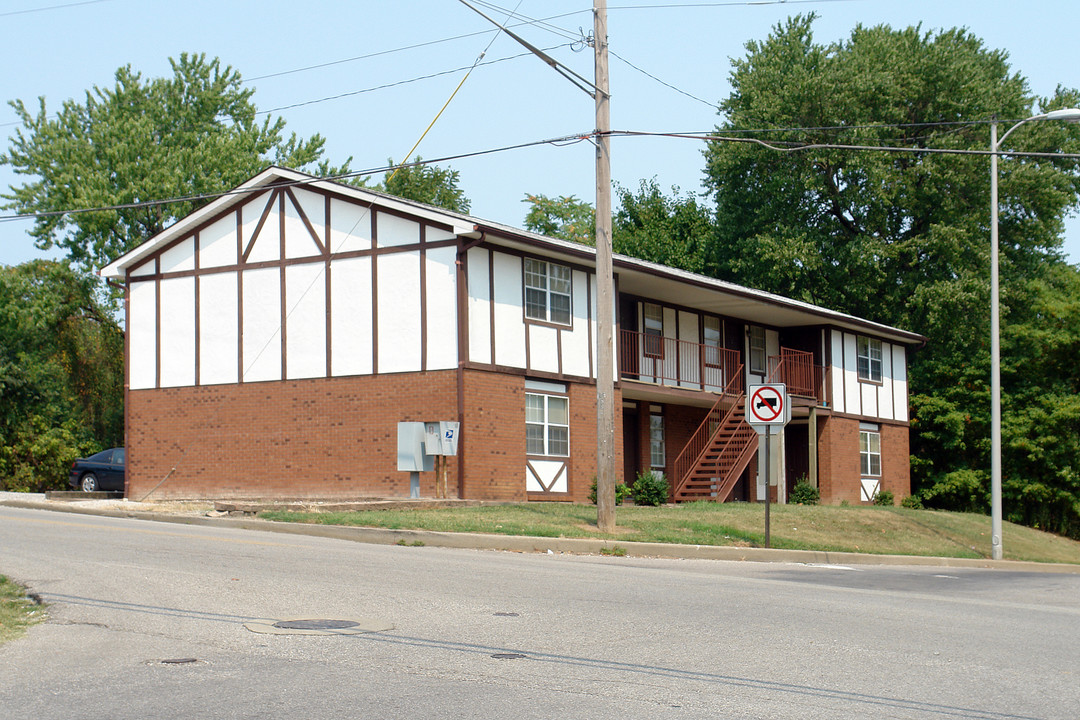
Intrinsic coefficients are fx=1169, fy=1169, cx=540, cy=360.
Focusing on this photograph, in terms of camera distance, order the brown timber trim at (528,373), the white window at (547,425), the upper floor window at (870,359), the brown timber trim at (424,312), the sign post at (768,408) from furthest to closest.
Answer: the upper floor window at (870,359), the white window at (547,425), the brown timber trim at (424,312), the brown timber trim at (528,373), the sign post at (768,408)

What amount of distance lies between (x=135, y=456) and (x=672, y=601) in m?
→ 21.5

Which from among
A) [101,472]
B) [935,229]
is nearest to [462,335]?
[101,472]

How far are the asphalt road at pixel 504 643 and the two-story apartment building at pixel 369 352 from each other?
1083 centimetres

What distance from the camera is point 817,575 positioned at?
1575cm

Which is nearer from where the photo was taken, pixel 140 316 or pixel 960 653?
pixel 960 653

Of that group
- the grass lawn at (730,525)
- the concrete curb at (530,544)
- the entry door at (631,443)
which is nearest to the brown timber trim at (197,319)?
the concrete curb at (530,544)

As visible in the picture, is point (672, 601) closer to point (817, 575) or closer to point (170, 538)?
point (817, 575)

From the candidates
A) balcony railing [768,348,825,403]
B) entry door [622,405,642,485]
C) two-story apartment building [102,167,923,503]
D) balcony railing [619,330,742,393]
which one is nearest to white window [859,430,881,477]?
balcony railing [768,348,825,403]

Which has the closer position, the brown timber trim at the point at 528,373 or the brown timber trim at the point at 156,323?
the brown timber trim at the point at 528,373

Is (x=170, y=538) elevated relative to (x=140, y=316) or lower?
lower

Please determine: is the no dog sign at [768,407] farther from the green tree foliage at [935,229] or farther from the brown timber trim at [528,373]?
the green tree foliage at [935,229]

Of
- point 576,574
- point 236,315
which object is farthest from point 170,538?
point 236,315

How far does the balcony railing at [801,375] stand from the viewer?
1412 inches

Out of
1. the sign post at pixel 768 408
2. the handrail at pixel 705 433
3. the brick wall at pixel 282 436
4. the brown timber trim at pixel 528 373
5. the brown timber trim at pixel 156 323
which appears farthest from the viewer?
the handrail at pixel 705 433
